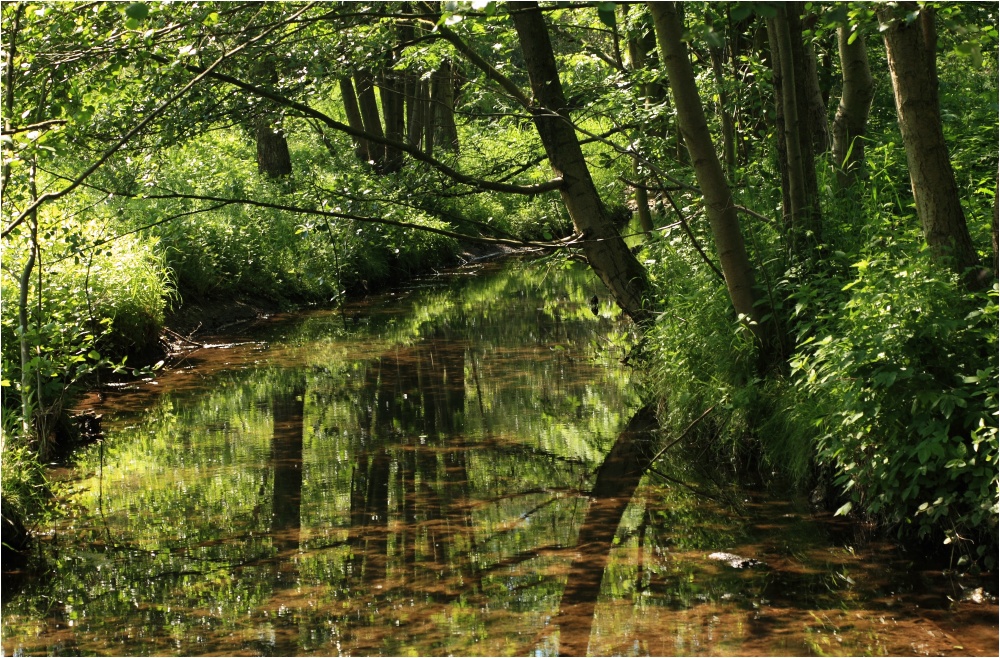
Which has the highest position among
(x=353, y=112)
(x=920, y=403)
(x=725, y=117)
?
(x=353, y=112)

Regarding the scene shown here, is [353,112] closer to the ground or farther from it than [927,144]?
farther from it

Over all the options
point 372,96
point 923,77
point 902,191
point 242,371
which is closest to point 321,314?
point 242,371

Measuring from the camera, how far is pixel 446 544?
5.60 metres

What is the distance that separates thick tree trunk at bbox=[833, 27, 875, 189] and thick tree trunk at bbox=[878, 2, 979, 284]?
5.05 feet

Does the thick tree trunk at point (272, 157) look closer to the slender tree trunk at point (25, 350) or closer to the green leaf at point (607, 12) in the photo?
the slender tree trunk at point (25, 350)

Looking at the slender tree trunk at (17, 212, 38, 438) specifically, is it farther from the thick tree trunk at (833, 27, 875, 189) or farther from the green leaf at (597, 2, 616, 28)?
the thick tree trunk at (833, 27, 875, 189)

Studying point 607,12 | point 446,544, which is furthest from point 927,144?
point 446,544

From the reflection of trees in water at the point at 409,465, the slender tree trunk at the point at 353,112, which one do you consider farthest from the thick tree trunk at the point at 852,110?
the slender tree trunk at the point at 353,112

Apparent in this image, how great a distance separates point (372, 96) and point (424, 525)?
50.8ft

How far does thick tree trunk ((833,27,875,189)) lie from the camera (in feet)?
23.0

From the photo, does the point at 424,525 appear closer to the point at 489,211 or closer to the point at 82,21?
the point at 82,21

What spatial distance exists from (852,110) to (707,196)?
1.55m

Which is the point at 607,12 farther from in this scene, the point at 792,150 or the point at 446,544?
the point at 792,150

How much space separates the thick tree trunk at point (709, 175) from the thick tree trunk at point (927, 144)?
119cm
